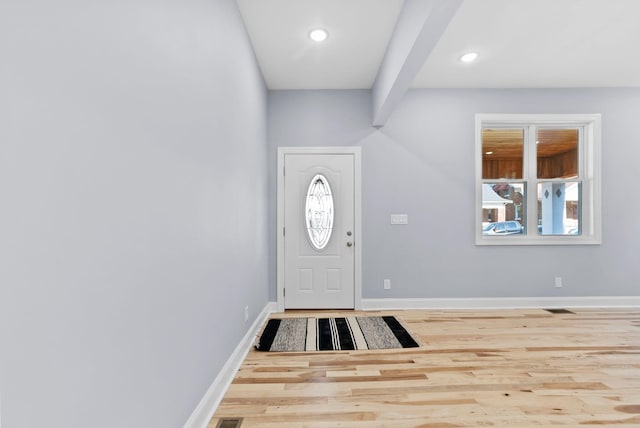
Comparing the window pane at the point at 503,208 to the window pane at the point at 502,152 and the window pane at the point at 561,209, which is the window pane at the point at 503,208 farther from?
the window pane at the point at 561,209

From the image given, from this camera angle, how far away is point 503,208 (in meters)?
4.29

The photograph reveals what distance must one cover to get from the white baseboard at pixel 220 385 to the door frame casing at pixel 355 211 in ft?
3.28

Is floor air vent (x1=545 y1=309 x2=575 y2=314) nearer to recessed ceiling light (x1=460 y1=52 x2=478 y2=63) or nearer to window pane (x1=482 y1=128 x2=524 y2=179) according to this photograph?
window pane (x1=482 y1=128 x2=524 y2=179)

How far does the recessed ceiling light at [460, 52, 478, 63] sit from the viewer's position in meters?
3.40

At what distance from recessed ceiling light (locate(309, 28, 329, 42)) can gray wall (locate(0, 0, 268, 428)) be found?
1220 millimetres

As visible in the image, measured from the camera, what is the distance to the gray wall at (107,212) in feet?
2.33

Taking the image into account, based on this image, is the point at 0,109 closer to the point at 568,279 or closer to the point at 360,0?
the point at 360,0

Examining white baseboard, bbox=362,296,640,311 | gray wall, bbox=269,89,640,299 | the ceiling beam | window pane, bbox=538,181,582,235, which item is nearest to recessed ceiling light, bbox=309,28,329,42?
the ceiling beam

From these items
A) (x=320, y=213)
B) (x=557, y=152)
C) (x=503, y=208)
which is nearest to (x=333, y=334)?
(x=320, y=213)

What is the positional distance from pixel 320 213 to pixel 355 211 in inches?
17.3

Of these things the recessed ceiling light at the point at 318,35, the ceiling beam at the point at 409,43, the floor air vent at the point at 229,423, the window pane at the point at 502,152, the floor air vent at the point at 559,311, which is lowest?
the floor air vent at the point at 559,311

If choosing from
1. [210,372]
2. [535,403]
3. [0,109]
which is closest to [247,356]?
[210,372]

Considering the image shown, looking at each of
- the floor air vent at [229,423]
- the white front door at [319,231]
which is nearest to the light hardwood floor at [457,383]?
the floor air vent at [229,423]

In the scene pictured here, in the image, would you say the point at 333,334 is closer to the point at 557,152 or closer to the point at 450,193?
the point at 450,193
